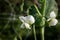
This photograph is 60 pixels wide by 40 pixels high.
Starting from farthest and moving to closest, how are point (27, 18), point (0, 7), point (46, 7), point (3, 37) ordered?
point (3, 37)
point (0, 7)
point (46, 7)
point (27, 18)

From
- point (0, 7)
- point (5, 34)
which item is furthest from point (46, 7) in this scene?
point (5, 34)

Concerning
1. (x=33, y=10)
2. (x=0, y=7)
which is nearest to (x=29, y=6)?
A: (x=33, y=10)

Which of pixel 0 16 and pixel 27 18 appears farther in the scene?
pixel 0 16

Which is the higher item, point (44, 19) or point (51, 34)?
point (44, 19)

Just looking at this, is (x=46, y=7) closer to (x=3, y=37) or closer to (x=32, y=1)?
(x=32, y=1)

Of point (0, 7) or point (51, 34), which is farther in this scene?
point (51, 34)

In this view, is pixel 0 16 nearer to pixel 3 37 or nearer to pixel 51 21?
pixel 3 37

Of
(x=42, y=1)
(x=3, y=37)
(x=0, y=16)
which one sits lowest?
(x=3, y=37)

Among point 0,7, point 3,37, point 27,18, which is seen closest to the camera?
point 27,18

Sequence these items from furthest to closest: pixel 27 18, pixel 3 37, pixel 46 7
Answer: pixel 3 37, pixel 46 7, pixel 27 18
